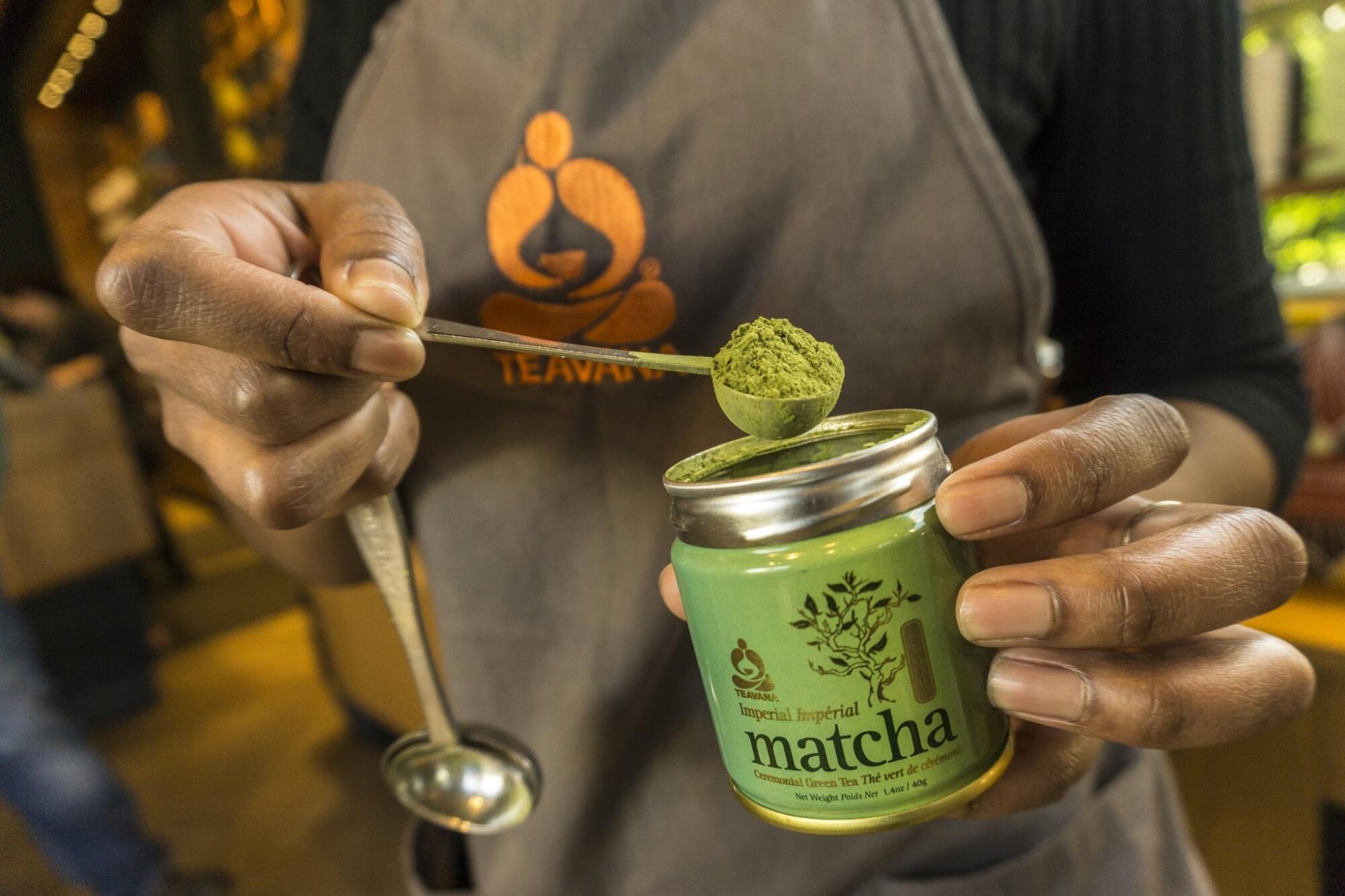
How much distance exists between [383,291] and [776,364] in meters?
0.19

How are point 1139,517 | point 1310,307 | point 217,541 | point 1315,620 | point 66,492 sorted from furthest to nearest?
1. point 217,541
2. point 66,492
3. point 1310,307
4. point 1315,620
5. point 1139,517

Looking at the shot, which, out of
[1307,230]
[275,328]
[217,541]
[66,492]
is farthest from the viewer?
[217,541]

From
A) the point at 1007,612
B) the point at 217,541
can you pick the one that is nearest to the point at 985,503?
the point at 1007,612

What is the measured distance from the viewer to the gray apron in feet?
1.69

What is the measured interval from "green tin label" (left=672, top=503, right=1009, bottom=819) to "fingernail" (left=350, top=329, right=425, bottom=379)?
162 millimetres

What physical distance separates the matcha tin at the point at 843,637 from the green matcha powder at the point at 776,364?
0.15ft

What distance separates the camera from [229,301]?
0.36 meters

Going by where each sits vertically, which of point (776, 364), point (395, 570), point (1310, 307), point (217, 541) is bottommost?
point (217, 541)

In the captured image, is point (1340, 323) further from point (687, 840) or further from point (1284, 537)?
point (687, 840)

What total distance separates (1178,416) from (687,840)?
1.41 feet

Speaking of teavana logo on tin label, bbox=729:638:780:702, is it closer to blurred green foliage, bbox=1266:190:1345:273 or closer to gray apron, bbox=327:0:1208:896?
gray apron, bbox=327:0:1208:896

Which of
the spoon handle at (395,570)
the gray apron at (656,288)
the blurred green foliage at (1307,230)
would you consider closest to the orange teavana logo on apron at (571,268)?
the gray apron at (656,288)

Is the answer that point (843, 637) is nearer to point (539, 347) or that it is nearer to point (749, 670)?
point (749, 670)

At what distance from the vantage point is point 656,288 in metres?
0.51
